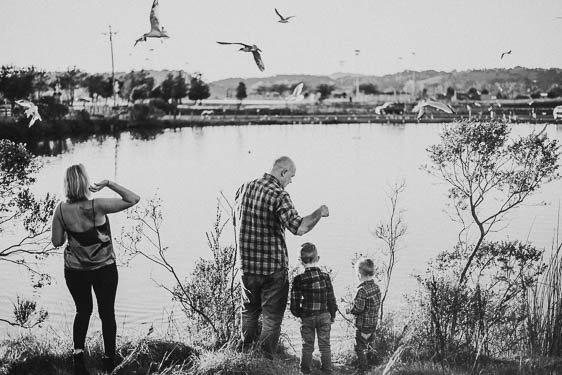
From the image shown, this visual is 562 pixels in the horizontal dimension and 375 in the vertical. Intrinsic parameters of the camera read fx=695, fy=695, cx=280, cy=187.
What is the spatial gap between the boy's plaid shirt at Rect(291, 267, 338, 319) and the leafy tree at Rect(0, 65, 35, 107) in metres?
50.8

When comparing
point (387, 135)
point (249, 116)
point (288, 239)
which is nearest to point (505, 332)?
point (288, 239)

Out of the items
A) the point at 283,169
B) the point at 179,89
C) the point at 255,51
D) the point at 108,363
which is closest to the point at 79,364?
the point at 108,363

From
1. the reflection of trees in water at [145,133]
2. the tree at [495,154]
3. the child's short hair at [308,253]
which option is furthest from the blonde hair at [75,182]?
the reflection of trees in water at [145,133]

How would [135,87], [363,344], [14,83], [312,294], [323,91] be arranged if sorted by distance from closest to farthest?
[312,294] → [363,344] → [14,83] → [135,87] → [323,91]

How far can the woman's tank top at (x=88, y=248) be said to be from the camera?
14.4 ft

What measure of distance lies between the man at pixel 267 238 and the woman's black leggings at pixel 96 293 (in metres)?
0.89

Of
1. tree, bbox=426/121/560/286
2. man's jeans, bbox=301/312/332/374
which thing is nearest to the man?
man's jeans, bbox=301/312/332/374

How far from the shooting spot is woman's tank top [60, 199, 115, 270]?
4.39m

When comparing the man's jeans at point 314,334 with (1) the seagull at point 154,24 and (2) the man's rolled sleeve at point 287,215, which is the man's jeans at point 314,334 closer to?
(2) the man's rolled sleeve at point 287,215

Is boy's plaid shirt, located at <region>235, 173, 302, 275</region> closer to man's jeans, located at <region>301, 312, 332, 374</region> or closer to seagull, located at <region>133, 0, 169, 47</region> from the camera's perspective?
man's jeans, located at <region>301, 312, 332, 374</region>

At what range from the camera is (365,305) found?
537 cm

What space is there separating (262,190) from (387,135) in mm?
49988

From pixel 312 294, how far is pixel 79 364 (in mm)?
1655

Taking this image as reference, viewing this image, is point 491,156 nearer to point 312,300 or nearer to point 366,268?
point 366,268
